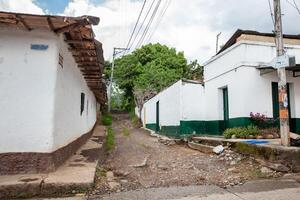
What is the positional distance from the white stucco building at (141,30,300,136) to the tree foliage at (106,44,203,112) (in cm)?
1331

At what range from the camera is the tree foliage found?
29047 mm

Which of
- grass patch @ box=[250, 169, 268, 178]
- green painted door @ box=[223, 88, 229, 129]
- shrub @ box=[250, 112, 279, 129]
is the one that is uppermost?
green painted door @ box=[223, 88, 229, 129]

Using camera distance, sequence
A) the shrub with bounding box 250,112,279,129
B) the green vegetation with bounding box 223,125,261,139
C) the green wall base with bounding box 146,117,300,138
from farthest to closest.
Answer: the green wall base with bounding box 146,117,300,138 < the shrub with bounding box 250,112,279,129 < the green vegetation with bounding box 223,125,261,139

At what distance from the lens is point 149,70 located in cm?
2970

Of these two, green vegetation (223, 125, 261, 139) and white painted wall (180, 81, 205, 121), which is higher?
white painted wall (180, 81, 205, 121)

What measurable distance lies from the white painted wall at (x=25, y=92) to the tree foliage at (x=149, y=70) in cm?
2294

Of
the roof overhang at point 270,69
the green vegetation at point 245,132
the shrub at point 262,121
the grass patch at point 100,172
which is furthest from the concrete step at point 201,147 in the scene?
the grass patch at point 100,172

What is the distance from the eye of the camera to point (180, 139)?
45.0 ft

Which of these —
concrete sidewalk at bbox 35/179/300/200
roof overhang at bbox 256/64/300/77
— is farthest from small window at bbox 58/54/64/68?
roof overhang at bbox 256/64/300/77

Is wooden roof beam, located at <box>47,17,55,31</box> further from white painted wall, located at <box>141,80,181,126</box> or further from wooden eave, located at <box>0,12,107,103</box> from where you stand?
white painted wall, located at <box>141,80,181,126</box>

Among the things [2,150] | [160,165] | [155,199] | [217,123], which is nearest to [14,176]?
[2,150]

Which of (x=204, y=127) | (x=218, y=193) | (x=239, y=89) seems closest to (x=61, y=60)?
(x=218, y=193)

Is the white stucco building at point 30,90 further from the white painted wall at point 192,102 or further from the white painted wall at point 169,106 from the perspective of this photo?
the white painted wall at point 169,106

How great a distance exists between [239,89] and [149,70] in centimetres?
1850
